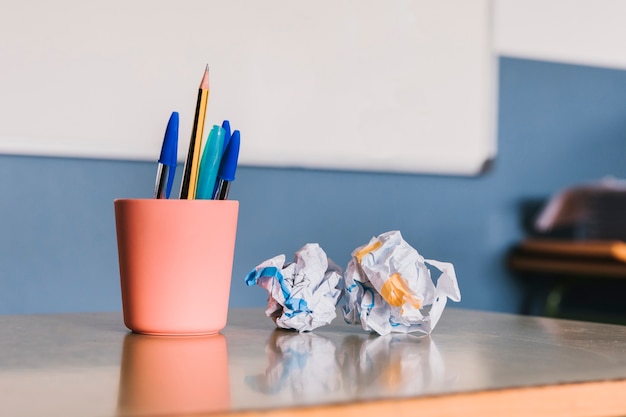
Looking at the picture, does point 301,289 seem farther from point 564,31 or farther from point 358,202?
point 564,31

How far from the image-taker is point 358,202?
2.03 m

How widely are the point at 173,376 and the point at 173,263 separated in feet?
0.76

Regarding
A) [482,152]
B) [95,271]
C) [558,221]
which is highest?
[482,152]

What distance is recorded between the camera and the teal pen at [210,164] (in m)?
0.81

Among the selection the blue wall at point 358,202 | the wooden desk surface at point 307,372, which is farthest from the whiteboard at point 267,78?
the wooden desk surface at point 307,372

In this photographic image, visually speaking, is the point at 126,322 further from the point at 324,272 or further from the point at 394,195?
the point at 394,195

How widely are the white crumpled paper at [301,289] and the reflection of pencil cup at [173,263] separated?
0.22 ft

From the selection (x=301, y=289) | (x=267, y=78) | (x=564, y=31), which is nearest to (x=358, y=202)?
(x=267, y=78)

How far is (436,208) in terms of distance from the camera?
2.12 metres

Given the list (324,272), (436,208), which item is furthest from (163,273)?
(436,208)

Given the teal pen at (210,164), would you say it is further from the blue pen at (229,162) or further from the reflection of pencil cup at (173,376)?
the reflection of pencil cup at (173,376)

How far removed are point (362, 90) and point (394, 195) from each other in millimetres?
259

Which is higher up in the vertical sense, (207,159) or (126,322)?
(207,159)

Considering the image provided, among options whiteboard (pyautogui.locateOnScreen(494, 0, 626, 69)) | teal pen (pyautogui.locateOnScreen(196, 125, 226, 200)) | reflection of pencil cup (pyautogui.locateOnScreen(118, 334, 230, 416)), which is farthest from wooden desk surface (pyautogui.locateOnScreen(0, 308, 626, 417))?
whiteboard (pyautogui.locateOnScreen(494, 0, 626, 69))
